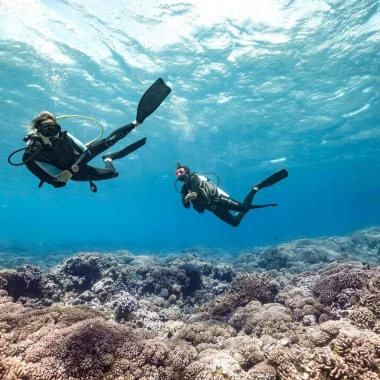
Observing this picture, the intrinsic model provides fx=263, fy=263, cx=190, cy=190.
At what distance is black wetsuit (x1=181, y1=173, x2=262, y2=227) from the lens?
833 cm

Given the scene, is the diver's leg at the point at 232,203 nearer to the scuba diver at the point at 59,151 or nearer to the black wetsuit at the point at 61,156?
the scuba diver at the point at 59,151

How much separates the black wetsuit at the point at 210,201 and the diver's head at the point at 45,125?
14.0 feet

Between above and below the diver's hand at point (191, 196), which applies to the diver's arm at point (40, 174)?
below

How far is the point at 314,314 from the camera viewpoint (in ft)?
19.3

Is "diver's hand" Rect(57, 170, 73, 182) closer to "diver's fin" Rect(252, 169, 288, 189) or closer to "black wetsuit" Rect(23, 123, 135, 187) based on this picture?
"black wetsuit" Rect(23, 123, 135, 187)

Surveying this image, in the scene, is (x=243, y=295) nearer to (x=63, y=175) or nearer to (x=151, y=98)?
(x=63, y=175)

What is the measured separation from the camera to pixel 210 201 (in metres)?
8.92

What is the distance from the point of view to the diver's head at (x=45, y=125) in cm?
481

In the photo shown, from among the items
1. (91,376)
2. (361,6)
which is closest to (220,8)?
(361,6)

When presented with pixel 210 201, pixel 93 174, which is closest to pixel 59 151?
pixel 93 174

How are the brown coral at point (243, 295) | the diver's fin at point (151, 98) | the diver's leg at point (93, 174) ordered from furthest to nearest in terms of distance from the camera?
1. the brown coral at point (243, 295)
2. the diver's fin at point (151, 98)
3. the diver's leg at point (93, 174)

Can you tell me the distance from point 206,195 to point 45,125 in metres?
5.04

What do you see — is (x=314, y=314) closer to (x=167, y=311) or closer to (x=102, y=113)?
(x=167, y=311)

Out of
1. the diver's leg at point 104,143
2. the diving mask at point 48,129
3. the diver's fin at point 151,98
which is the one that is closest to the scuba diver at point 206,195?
the diver's fin at point 151,98
